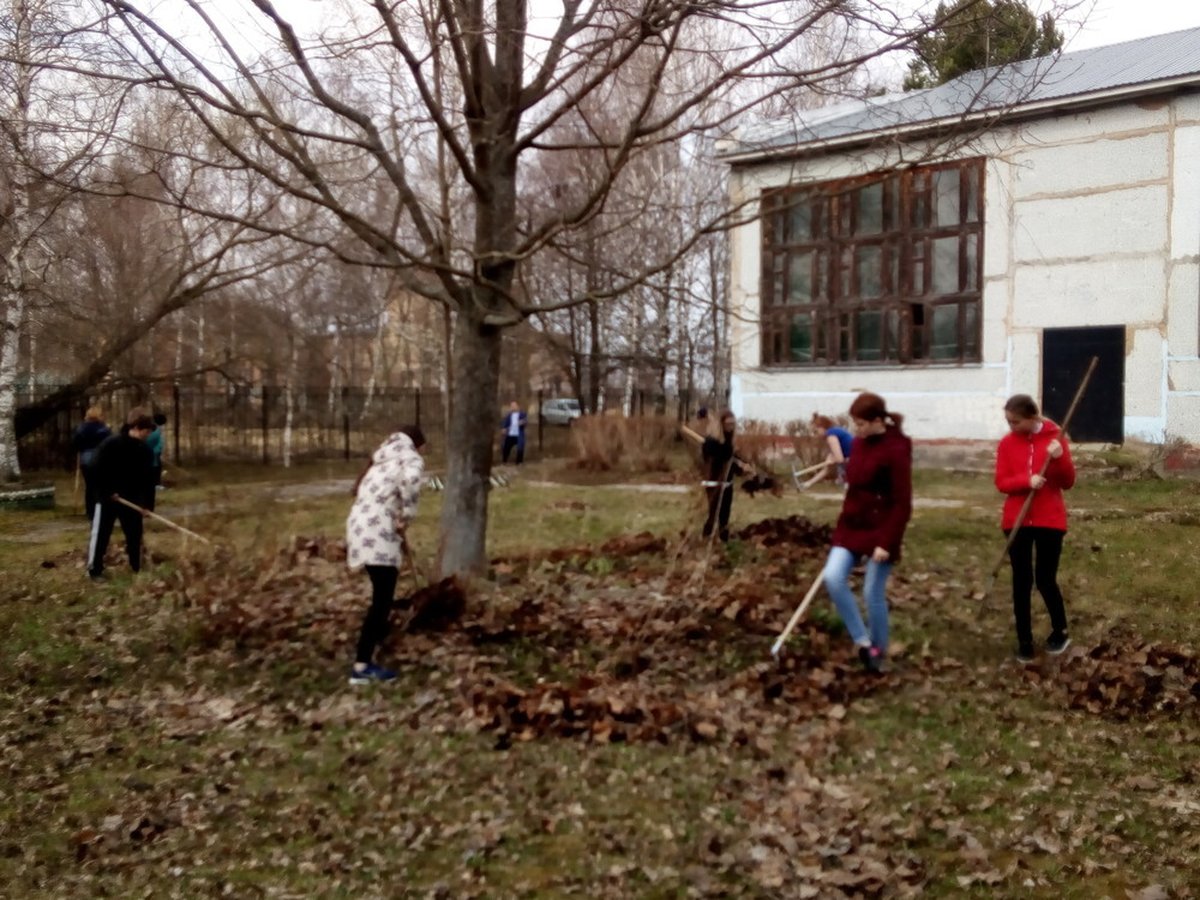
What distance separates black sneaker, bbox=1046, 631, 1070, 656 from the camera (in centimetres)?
695

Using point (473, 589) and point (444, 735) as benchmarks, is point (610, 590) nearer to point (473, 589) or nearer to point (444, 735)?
point (473, 589)

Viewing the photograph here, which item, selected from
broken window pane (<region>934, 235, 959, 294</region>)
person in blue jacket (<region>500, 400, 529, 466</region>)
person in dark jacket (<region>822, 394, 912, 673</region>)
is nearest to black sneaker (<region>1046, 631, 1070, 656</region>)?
person in dark jacket (<region>822, 394, 912, 673</region>)

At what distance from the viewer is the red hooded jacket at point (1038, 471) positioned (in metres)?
6.66

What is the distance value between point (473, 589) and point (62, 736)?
9.53 feet

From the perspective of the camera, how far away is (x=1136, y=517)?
1310 cm

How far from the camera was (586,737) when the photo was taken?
570 centimetres

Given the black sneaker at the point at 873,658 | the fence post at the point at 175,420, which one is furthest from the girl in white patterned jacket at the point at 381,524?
the fence post at the point at 175,420

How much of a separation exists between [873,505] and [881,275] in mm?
16674

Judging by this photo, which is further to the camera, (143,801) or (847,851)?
(143,801)

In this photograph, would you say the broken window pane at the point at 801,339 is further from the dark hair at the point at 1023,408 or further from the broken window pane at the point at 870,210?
the dark hair at the point at 1023,408

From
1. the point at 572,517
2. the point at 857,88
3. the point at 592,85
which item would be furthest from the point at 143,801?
the point at 572,517

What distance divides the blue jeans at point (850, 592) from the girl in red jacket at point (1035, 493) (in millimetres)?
890

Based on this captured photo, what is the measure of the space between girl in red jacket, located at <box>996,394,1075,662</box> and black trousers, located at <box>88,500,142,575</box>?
282 inches

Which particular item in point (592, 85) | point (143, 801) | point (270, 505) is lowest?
point (143, 801)
